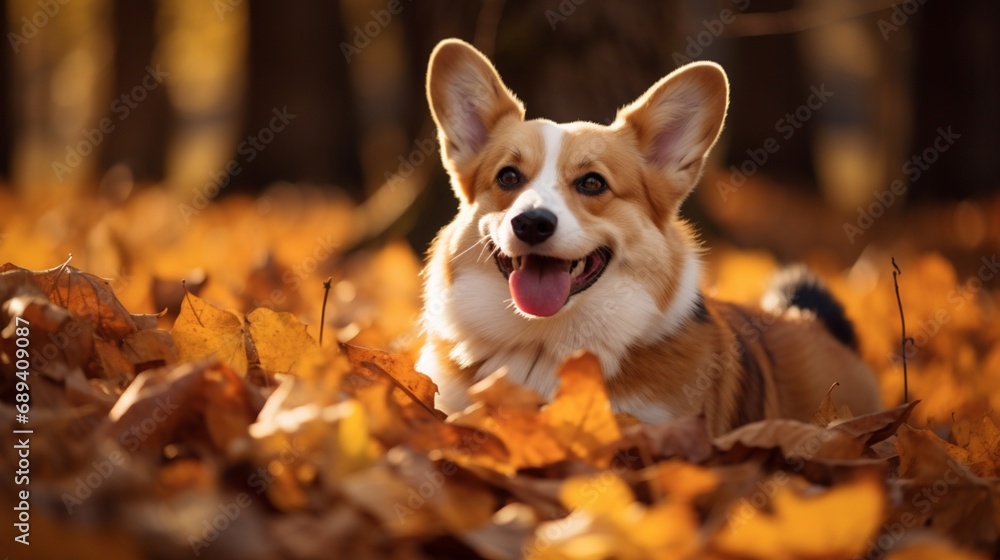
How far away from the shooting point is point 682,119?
3.57 meters

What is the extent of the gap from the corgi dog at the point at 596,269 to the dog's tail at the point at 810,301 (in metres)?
0.46

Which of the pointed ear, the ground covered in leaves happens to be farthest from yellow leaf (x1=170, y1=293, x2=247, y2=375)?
the pointed ear

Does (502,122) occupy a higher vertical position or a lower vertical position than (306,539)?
lower

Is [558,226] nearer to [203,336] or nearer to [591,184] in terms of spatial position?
[591,184]

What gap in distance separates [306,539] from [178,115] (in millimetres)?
17318

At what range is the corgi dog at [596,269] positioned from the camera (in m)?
3.04

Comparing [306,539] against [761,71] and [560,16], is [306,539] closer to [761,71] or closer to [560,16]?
[560,16]

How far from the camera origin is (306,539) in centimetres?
157

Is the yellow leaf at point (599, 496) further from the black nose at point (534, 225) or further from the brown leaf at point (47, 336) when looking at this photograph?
the black nose at point (534, 225)

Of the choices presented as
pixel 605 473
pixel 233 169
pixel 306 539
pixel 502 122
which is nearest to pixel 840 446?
pixel 605 473

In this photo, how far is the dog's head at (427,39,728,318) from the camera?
307 cm

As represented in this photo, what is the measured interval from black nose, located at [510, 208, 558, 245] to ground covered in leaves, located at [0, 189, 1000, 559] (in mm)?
634

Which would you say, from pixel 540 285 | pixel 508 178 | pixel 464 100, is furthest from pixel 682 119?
pixel 540 285

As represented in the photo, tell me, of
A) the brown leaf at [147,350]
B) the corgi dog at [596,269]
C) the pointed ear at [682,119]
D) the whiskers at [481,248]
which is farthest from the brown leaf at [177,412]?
the pointed ear at [682,119]
